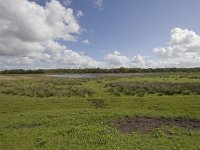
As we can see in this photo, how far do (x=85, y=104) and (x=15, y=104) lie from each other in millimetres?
7625

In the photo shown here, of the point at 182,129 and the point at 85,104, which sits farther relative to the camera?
the point at 85,104

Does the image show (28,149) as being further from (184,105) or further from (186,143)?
(184,105)

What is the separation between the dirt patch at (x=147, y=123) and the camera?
16.6 m

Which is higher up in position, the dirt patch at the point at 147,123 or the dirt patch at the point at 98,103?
the dirt patch at the point at 147,123

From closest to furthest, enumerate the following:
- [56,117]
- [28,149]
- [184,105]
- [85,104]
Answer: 1. [28,149]
2. [56,117]
3. [184,105]
4. [85,104]

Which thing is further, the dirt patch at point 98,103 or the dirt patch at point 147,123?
the dirt patch at point 98,103

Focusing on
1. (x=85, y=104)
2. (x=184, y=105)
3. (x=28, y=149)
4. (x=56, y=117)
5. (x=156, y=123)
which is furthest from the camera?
(x=85, y=104)

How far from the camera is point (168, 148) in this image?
12742 millimetres

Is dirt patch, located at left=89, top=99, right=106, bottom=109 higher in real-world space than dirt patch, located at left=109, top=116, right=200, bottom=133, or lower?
lower

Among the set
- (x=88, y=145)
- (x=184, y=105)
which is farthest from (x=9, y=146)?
(x=184, y=105)

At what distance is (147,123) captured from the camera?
17984 millimetres

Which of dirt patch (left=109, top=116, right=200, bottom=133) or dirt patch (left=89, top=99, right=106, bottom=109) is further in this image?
dirt patch (left=89, top=99, right=106, bottom=109)

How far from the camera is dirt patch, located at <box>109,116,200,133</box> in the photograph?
16.6 metres

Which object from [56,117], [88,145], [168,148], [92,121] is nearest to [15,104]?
[56,117]
